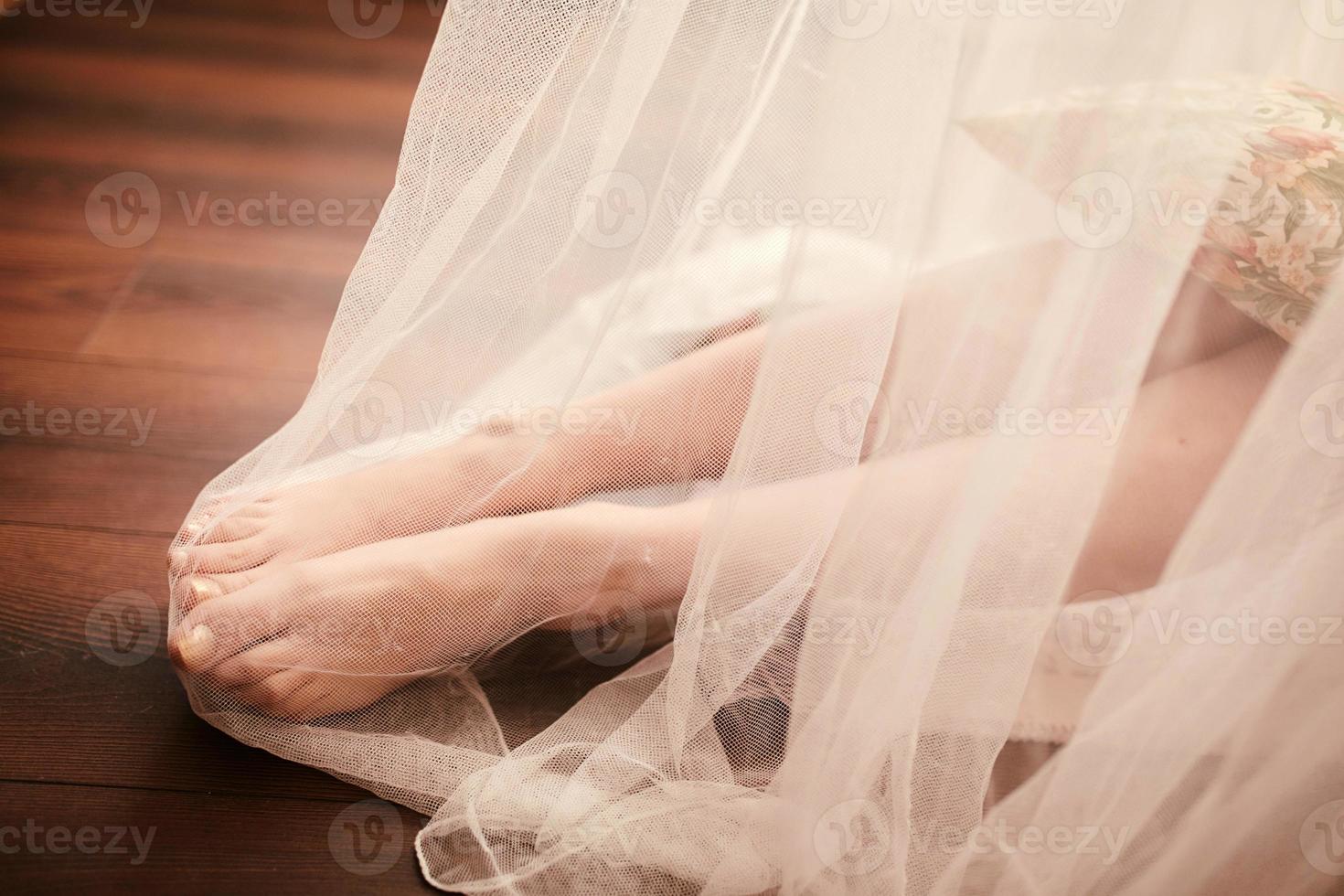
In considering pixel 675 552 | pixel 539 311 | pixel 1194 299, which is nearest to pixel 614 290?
pixel 539 311

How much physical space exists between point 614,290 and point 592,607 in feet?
0.75

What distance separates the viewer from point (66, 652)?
81 centimetres

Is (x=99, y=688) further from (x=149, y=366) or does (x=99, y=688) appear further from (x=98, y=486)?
(x=149, y=366)

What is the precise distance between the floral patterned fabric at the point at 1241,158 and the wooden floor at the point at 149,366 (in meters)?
0.59

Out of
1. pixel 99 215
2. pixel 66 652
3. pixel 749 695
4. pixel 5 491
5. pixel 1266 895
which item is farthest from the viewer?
pixel 99 215

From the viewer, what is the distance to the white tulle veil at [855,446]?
0.59 meters

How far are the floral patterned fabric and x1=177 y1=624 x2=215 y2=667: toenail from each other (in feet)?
1.88

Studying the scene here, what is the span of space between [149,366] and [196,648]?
0.48 metres

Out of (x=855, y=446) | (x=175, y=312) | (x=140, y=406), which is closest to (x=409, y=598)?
(x=855, y=446)

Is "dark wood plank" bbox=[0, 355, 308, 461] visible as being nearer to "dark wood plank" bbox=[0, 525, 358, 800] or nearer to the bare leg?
"dark wood plank" bbox=[0, 525, 358, 800]

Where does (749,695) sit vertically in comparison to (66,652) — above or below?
above

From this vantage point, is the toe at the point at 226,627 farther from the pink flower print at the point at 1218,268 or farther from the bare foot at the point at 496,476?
the pink flower print at the point at 1218,268

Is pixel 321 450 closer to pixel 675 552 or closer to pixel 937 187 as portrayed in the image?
pixel 675 552

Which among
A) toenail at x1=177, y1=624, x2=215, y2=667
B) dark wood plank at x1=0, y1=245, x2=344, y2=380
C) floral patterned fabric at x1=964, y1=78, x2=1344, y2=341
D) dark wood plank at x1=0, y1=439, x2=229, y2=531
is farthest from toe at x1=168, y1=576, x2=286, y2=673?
floral patterned fabric at x1=964, y1=78, x2=1344, y2=341
